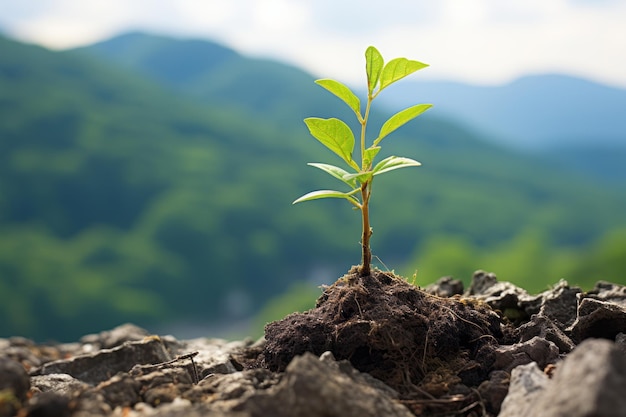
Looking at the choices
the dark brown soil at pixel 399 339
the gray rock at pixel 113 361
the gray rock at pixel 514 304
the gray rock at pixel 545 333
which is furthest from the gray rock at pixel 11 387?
the gray rock at pixel 514 304

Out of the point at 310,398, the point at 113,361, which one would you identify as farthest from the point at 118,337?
the point at 310,398

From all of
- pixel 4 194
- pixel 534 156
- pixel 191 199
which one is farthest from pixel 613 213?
pixel 4 194

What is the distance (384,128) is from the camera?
3684mm

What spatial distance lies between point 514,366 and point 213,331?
52.7m

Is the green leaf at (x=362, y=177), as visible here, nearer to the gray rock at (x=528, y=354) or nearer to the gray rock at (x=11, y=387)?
the gray rock at (x=528, y=354)

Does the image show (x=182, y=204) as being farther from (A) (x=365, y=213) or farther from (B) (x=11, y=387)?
(B) (x=11, y=387)

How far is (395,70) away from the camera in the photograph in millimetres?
3662

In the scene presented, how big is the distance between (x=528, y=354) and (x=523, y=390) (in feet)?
1.83

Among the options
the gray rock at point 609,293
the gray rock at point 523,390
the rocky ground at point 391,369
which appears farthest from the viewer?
the gray rock at point 609,293

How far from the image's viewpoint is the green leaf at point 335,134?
351 centimetres

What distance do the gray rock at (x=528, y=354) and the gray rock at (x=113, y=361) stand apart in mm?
2505

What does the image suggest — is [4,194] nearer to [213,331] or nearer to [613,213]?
[213,331]

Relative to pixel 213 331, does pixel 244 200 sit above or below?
above

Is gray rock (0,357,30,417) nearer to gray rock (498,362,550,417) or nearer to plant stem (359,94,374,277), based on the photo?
plant stem (359,94,374,277)
